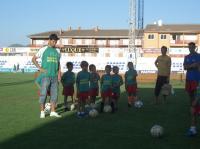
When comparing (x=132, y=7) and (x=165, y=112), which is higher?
(x=132, y=7)

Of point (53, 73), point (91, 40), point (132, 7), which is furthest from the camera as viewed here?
point (91, 40)

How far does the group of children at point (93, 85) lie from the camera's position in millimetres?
11797

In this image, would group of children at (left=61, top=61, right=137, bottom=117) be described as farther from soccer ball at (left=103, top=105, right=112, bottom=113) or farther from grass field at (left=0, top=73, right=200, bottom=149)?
grass field at (left=0, top=73, right=200, bottom=149)

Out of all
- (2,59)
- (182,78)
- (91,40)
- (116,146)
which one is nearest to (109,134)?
(116,146)

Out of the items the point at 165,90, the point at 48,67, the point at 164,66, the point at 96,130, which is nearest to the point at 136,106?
the point at 165,90

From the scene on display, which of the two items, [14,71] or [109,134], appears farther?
[14,71]

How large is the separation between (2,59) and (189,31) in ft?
155

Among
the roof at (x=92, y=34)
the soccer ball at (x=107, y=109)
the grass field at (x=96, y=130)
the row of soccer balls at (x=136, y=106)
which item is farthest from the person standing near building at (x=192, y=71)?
the roof at (x=92, y=34)

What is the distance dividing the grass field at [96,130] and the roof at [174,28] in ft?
245

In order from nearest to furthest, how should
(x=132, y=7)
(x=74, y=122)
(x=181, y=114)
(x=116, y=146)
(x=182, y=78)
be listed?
(x=116, y=146) → (x=74, y=122) → (x=181, y=114) → (x=182, y=78) → (x=132, y=7)

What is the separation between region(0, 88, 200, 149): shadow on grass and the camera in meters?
7.47

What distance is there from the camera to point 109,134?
334 inches

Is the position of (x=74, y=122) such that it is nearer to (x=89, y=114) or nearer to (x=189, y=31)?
(x=89, y=114)

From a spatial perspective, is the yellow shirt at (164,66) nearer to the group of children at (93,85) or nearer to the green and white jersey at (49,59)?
the group of children at (93,85)
